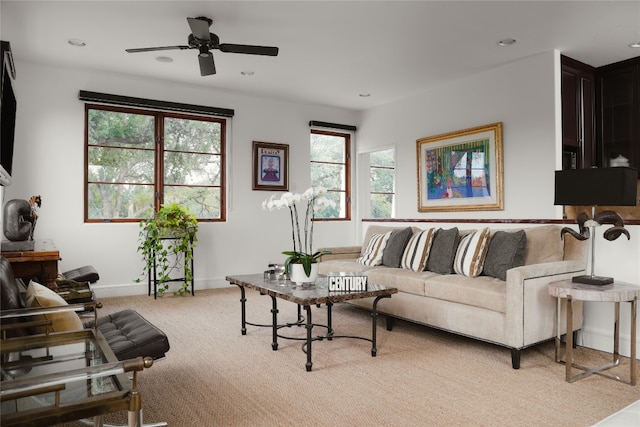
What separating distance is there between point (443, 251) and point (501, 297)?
3.07ft

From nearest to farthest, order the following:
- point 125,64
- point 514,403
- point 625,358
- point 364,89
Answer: point 514,403
point 625,358
point 125,64
point 364,89

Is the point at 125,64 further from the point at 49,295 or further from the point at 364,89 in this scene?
Answer: the point at 49,295

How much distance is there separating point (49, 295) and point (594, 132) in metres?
5.46

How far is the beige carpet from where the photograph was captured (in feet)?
7.25

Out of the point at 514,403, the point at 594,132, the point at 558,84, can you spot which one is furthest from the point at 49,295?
the point at 594,132

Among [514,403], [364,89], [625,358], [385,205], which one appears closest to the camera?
[514,403]

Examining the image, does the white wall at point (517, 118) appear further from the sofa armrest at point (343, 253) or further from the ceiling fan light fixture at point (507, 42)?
the sofa armrest at point (343, 253)

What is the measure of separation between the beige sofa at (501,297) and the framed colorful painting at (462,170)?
5.11 feet

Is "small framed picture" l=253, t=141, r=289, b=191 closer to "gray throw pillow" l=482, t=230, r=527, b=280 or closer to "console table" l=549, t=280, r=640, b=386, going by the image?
"gray throw pillow" l=482, t=230, r=527, b=280

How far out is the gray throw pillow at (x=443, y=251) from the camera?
383cm

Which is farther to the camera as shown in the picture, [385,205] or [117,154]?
[385,205]

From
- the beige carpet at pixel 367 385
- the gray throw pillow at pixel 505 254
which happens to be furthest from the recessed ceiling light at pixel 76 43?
the gray throw pillow at pixel 505 254

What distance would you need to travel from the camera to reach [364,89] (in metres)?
5.99

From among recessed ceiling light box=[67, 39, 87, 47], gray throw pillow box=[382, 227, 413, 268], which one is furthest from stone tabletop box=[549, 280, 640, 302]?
recessed ceiling light box=[67, 39, 87, 47]
